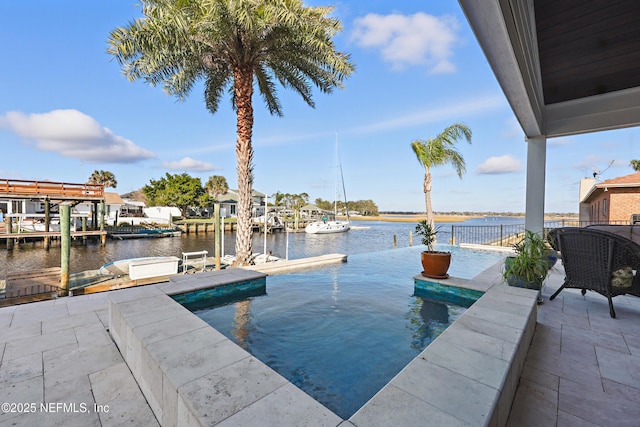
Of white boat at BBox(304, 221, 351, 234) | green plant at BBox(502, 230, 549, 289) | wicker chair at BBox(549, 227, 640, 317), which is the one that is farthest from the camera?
white boat at BBox(304, 221, 351, 234)

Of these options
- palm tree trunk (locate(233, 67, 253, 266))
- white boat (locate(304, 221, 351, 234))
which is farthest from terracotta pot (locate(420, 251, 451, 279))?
white boat (locate(304, 221, 351, 234))

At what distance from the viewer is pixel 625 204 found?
11641 mm

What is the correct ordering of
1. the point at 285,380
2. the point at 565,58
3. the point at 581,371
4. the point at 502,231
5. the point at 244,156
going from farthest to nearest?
1. the point at 502,231
2. the point at 244,156
3. the point at 565,58
4. the point at 581,371
5. the point at 285,380

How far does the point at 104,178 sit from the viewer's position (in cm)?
3556

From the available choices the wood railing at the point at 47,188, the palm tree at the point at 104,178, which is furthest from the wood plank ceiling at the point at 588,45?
the palm tree at the point at 104,178

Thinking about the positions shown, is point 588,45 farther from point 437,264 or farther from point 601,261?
point 437,264

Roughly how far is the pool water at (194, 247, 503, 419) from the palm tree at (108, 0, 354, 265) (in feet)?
10.7

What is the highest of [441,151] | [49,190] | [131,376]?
[441,151]

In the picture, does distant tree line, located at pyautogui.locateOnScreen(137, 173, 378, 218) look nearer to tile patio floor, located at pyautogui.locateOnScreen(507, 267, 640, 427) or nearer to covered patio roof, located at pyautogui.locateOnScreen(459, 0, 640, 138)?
covered patio roof, located at pyautogui.locateOnScreen(459, 0, 640, 138)

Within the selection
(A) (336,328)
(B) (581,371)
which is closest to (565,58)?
(B) (581,371)

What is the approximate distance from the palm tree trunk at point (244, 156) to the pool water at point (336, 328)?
2.08m

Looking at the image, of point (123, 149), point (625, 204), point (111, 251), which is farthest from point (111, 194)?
point (625, 204)

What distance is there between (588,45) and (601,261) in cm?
251

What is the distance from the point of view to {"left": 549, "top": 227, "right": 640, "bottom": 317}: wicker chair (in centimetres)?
314
